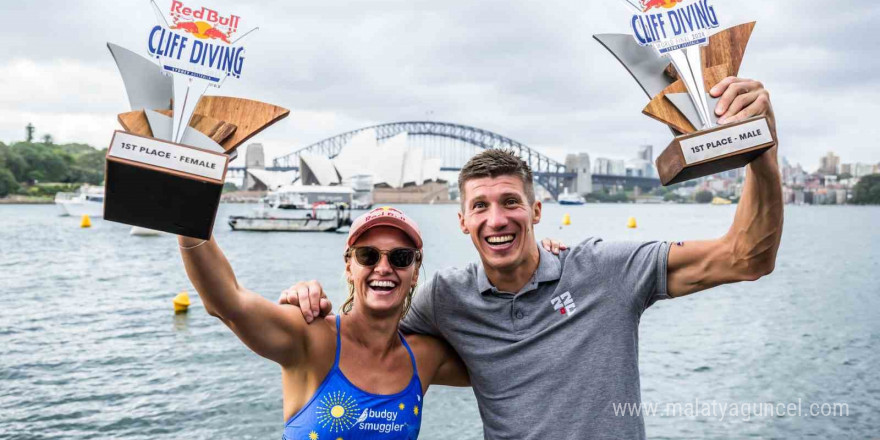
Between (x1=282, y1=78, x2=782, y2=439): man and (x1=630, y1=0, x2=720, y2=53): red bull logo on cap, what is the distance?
0.43 m

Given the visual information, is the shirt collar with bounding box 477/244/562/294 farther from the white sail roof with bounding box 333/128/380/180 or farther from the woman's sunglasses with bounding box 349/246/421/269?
the white sail roof with bounding box 333/128/380/180

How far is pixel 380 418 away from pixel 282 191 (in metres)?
61.6

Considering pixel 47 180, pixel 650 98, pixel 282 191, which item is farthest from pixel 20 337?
pixel 47 180

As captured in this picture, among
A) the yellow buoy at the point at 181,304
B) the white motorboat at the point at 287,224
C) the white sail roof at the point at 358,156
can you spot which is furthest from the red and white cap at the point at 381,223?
the white sail roof at the point at 358,156

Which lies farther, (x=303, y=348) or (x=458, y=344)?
(x=458, y=344)

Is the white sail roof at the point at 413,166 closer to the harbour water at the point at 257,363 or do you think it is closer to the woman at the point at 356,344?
the harbour water at the point at 257,363

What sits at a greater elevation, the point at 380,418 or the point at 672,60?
the point at 672,60

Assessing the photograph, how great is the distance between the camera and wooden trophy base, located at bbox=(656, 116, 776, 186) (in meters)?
1.74

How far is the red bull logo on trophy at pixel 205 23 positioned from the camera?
5.91 ft

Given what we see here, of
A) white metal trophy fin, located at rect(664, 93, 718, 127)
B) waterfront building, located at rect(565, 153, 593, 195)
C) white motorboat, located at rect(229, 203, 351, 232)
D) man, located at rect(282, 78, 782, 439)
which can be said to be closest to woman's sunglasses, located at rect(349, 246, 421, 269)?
man, located at rect(282, 78, 782, 439)

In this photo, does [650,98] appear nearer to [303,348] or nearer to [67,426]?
[303,348]

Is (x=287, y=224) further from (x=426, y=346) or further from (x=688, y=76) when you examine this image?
(x=688, y=76)

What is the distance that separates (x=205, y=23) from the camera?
182cm

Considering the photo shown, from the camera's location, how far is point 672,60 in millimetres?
1989
